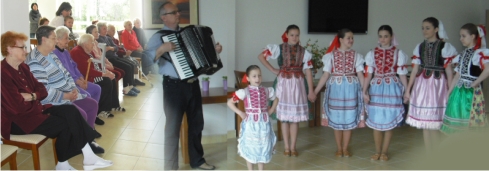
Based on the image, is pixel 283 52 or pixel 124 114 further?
pixel 283 52

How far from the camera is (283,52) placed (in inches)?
143

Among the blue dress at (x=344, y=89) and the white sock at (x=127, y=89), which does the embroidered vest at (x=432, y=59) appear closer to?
the blue dress at (x=344, y=89)

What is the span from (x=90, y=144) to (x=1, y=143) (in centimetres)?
41

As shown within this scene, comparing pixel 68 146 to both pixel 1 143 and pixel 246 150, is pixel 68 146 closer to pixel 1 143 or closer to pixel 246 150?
pixel 1 143

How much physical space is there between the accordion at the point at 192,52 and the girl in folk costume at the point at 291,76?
1014 millimetres

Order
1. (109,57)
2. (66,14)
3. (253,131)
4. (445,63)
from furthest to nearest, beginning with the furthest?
(445,63), (253,131), (109,57), (66,14)

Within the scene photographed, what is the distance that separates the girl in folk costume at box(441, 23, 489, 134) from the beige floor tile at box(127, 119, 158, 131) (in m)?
1.94

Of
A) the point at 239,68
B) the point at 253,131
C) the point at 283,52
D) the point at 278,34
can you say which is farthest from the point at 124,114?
the point at 278,34

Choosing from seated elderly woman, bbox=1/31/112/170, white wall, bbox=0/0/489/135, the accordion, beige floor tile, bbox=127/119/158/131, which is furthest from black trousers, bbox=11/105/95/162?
the accordion

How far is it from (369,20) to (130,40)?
3.34m

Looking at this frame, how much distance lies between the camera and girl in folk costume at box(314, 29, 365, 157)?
351 cm

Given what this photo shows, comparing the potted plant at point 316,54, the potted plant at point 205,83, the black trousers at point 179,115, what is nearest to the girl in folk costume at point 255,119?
the black trousers at point 179,115

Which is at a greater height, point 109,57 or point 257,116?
point 109,57

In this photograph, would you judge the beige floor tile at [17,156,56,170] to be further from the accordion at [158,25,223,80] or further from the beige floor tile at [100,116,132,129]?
the accordion at [158,25,223,80]
